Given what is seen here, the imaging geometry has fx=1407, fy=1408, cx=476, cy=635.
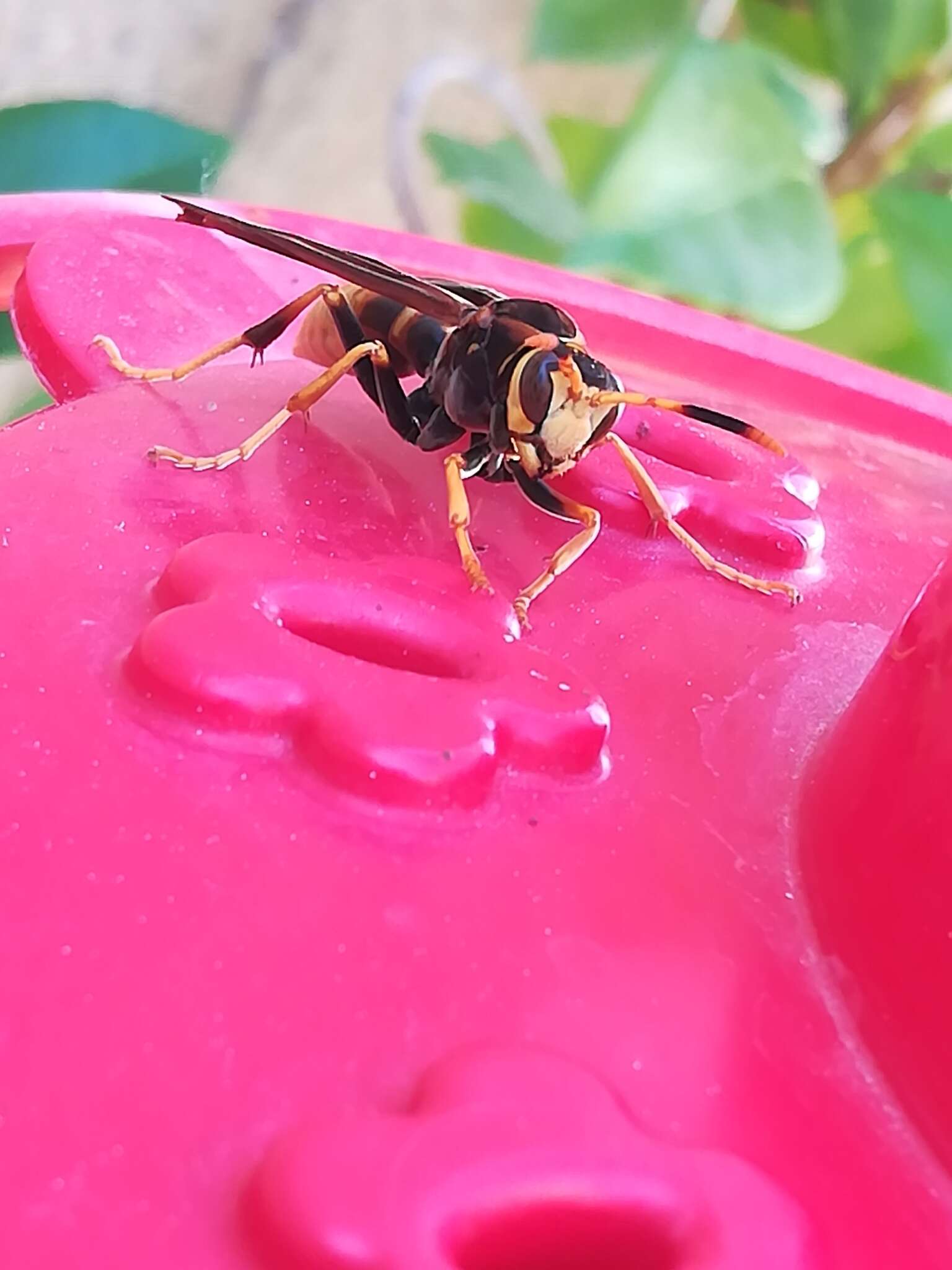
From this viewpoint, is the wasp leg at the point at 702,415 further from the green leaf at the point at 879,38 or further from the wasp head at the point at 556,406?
the green leaf at the point at 879,38

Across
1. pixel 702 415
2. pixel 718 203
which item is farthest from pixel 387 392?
pixel 718 203

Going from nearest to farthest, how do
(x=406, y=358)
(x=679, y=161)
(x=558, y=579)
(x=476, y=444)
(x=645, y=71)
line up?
(x=558, y=579), (x=476, y=444), (x=406, y=358), (x=679, y=161), (x=645, y=71)

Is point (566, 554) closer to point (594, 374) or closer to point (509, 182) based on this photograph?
point (594, 374)

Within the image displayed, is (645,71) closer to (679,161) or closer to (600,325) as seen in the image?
(679,161)

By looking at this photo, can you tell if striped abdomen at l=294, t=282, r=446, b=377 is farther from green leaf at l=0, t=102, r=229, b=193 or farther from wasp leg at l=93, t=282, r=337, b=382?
green leaf at l=0, t=102, r=229, b=193

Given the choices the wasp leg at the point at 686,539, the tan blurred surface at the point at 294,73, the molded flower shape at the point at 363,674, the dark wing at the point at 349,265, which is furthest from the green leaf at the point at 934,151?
the molded flower shape at the point at 363,674

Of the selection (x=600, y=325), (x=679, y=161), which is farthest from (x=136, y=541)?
(x=679, y=161)

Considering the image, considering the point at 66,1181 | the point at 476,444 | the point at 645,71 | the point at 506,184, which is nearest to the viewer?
the point at 66,1181
